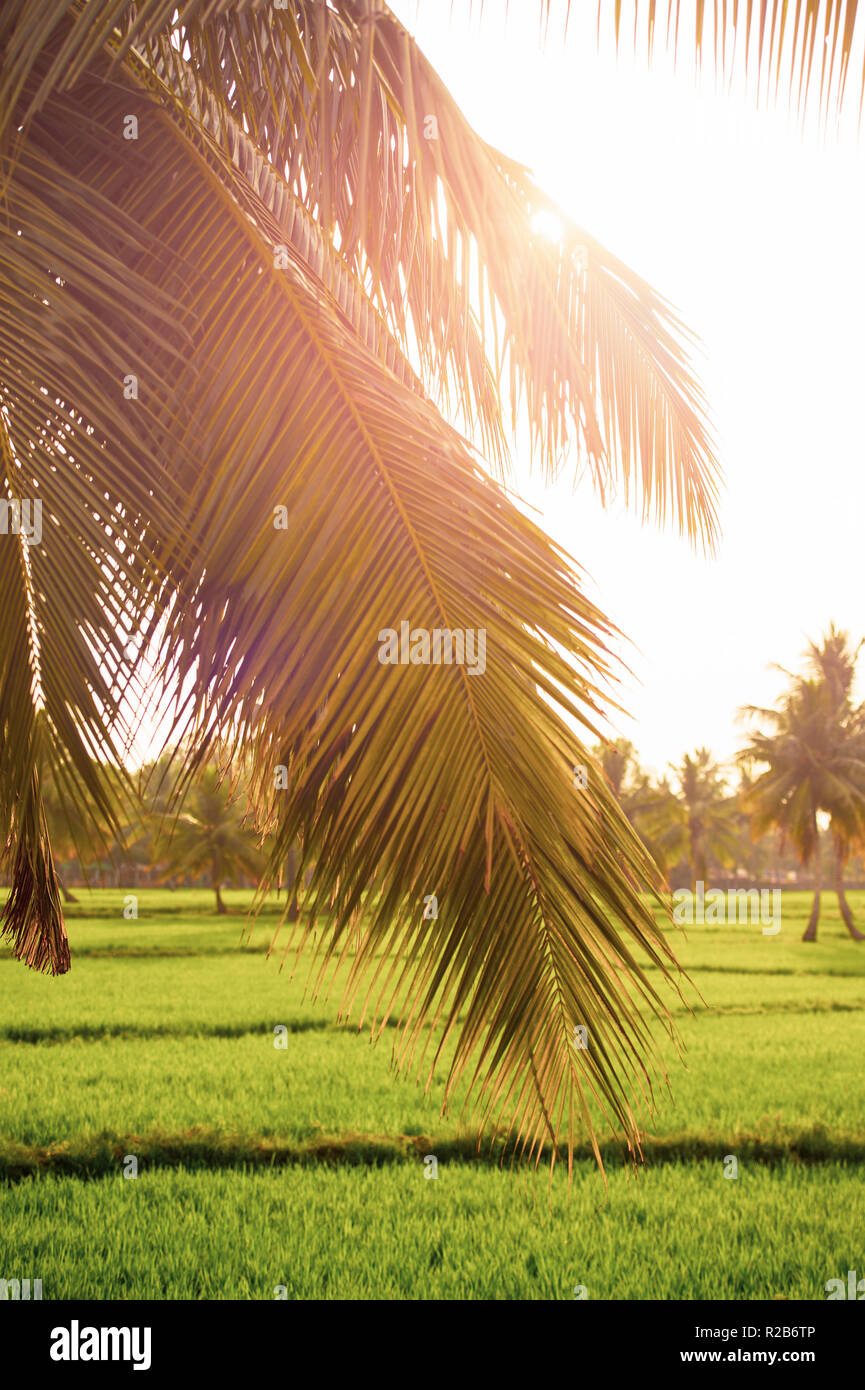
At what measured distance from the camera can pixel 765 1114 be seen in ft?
22.4

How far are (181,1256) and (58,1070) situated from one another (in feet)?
14.2

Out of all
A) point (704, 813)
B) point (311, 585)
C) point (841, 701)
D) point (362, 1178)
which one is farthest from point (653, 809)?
point (311, 585)

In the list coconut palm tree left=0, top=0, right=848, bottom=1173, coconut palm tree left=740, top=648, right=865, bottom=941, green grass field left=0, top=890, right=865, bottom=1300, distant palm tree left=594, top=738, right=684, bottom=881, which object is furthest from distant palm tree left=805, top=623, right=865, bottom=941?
coconut palm tree left=0, top=0, right=848, bottom=1173

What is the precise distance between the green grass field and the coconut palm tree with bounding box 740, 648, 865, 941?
16138 millimetres

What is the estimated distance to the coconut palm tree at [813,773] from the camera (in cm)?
2527

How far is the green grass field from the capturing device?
13.1 feet

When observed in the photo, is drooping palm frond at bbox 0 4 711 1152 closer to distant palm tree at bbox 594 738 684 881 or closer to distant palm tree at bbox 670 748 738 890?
distant palm tree at bbox 594 738 684 881

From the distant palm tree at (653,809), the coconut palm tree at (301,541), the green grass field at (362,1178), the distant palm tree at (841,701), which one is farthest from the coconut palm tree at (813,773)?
the coconut palm tree at (301,541)

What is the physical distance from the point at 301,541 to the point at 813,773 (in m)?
27.0

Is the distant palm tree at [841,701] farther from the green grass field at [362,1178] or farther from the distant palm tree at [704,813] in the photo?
the green grass field at [362,1178]

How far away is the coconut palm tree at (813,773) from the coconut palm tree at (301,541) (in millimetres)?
25721
